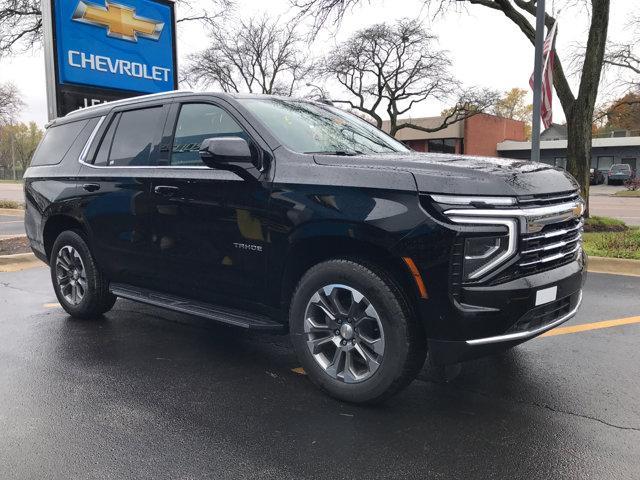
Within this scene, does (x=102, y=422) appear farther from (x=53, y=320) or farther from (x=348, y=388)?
(x=53, y=320)

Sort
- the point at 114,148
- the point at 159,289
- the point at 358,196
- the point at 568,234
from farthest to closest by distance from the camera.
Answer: the point at 114,148, the point at 159,289, the point at 568,234, the point at 358,196

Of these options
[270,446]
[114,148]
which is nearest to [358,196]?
[270,446]

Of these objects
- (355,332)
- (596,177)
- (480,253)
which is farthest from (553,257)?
(596,177)

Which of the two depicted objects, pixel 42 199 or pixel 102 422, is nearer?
pixel 102 422

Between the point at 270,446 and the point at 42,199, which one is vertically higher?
the point at 42,199

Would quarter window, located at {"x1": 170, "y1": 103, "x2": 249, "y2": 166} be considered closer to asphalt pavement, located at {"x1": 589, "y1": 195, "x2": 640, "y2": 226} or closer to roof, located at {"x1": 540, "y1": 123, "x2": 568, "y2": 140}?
roof, located at {"x1": 540, "y1": 123, "x2": 568, "y2": 140}

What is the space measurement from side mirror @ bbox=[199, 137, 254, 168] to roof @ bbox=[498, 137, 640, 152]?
53.7m

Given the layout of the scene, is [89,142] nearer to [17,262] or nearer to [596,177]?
Answer: [17,262]

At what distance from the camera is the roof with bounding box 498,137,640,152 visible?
51.9m

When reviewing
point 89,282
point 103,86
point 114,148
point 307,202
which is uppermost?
point 103,86

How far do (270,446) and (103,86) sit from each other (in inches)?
372

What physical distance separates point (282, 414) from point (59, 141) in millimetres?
3864

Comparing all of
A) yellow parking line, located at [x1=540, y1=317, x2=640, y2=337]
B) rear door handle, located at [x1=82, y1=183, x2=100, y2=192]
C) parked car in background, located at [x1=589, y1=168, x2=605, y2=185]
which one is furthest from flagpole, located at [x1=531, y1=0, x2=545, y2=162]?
parked car in background, located at [x1=589, y1=168, x2=605, y2=185]

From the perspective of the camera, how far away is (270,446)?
2.92 metres
